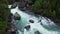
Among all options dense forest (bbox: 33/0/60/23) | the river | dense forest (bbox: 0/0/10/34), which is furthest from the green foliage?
dense forest (bbox: 0/0/10/34)

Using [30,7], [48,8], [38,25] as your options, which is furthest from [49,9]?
[30,7]

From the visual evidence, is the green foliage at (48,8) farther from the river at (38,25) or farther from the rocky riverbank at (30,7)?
the river at (38,25)

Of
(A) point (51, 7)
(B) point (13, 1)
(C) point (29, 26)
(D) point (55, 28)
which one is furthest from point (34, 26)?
(B) point (13, 1)

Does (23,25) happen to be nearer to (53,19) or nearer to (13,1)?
(53,19)

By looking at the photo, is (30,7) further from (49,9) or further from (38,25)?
(38,25)

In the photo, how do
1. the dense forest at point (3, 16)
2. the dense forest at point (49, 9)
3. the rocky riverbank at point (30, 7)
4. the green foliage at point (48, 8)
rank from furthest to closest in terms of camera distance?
1. the green foliage at point (48, 8)
2. the dense forest at point (49, 9)
3. the rocky riverbank at point (30, 7)
4. the dense forest at point (3, 16)

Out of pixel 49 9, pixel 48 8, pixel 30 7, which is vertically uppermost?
pixel 30 7

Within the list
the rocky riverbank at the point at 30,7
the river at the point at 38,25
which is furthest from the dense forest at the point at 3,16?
the rocky riverbank at the point at 30,7

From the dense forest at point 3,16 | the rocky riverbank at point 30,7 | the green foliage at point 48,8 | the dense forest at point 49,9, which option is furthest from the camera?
the green foliage at point 48,8

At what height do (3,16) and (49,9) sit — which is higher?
(49,9)

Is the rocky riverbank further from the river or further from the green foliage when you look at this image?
the river
